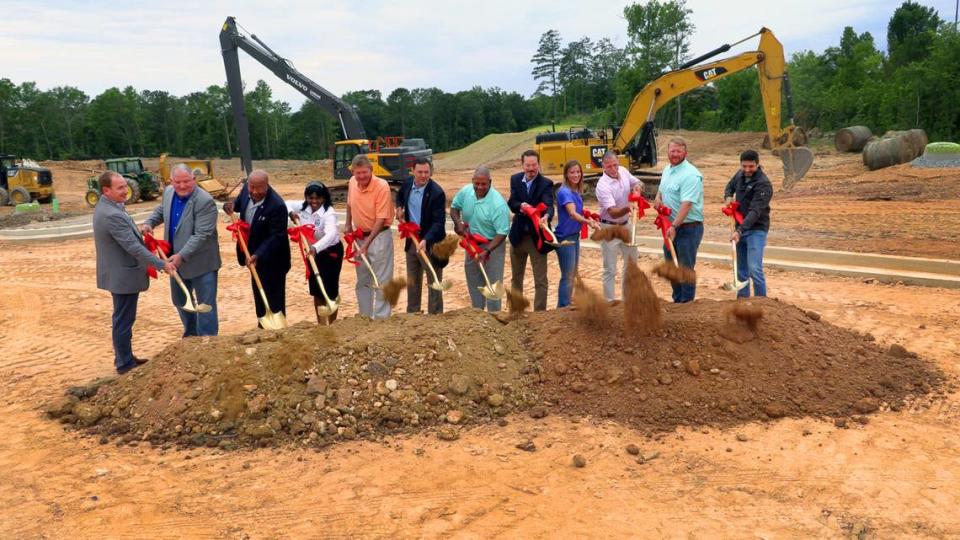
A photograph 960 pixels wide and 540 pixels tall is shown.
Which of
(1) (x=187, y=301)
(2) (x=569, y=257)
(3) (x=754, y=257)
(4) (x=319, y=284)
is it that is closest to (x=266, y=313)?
(4) (x=319, y=284)

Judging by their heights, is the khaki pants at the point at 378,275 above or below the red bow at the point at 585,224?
below

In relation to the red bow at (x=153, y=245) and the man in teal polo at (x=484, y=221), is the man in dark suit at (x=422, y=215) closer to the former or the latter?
the man in teal polo at (x=484, y=221)

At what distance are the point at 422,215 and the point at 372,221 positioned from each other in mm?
449

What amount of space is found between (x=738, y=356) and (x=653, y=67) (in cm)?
4503

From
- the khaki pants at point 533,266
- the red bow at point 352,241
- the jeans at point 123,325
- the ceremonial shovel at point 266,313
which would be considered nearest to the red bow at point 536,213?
the khaki pants at point 533,266

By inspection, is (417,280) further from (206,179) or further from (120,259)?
(206,179)

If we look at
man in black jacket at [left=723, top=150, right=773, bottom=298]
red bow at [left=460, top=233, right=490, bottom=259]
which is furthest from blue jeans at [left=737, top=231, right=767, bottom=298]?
red bow at [left=460, top=233, right=490, bottom=259]

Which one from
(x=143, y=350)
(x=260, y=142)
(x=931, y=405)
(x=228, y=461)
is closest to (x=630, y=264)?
(x=931, y=405)

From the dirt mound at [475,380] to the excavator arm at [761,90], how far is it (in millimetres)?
10405

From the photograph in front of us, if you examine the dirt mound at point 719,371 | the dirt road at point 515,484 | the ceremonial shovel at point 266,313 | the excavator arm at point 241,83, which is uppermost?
the excavator arm at point 241,83

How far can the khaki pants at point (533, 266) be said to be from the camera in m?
6.14

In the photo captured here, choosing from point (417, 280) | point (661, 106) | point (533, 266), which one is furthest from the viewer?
point (661, 106)

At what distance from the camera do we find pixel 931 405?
183 inches

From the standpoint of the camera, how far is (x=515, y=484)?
3.77m
